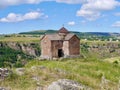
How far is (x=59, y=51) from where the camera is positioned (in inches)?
2778

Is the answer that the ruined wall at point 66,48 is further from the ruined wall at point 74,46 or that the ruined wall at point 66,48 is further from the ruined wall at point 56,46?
the ruined wall at point 56,46

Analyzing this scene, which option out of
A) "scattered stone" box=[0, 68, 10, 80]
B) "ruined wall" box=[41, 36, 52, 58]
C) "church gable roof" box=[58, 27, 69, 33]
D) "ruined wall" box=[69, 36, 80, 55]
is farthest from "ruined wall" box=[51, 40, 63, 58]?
"scattered stone" box=[0, 68, 10, 80]

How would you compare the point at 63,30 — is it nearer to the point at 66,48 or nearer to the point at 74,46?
the point at 66,48

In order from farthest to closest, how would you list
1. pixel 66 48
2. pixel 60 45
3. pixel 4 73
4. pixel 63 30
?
pixel 63 30, pixel 60 45, pixel 66 48, pixel 4 73

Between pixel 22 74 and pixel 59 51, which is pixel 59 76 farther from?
pixel 59 51

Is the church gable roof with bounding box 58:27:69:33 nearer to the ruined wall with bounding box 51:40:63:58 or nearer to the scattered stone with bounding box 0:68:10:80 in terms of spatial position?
the ruined wall with bounding box 51:40:63:58

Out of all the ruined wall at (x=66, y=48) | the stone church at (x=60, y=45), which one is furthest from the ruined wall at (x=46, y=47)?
the ruined wall at (x=66, y=48)

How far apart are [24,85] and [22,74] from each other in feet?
8.90

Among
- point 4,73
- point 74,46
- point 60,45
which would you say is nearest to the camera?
point 4,73

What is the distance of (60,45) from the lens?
70.3 m

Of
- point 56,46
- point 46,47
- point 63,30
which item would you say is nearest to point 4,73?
point 56,46

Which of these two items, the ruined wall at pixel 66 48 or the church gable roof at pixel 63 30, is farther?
the church gable roof at pixel 63 30

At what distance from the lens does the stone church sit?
69.3 m

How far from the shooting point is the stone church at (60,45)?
227ft
